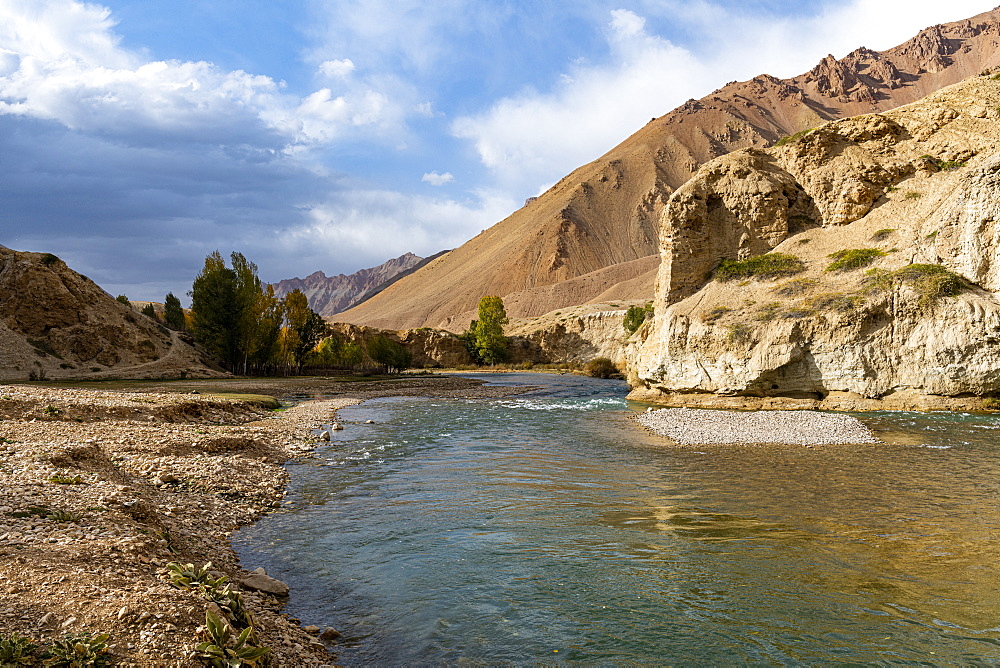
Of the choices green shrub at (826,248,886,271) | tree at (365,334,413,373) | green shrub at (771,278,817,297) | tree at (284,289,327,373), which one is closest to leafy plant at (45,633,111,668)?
green shrub at (771,278,817,297)

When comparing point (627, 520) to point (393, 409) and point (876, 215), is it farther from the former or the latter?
point (876, 215)

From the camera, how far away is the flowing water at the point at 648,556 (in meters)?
6.60

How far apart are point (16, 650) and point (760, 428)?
24047mm

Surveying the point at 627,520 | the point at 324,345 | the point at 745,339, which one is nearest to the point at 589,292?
the point at 324,345

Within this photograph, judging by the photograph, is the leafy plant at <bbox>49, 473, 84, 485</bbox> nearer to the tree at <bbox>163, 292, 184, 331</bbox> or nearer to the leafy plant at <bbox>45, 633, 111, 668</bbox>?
the leafy plant at <bbox>45, 633, 111, 668</bbox>

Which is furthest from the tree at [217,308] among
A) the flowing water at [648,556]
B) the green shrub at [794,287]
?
the green shrub at [794,287]

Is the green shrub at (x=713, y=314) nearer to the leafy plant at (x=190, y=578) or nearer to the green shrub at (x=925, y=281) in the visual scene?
the green shrub at (x=925, y=281)

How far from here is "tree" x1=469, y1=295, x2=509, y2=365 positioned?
10750 cm

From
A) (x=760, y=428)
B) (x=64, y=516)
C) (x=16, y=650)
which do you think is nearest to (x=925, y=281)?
(x=760, y=428)

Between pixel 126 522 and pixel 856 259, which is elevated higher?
pixel 856 259

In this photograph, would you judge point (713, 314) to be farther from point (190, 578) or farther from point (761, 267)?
point (190, 578)

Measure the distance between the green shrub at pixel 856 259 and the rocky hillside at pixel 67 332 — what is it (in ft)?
173

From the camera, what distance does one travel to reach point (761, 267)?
38.4 meters

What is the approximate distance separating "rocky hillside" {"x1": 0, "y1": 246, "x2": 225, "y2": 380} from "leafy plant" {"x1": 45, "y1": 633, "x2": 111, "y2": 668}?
45164 mm
